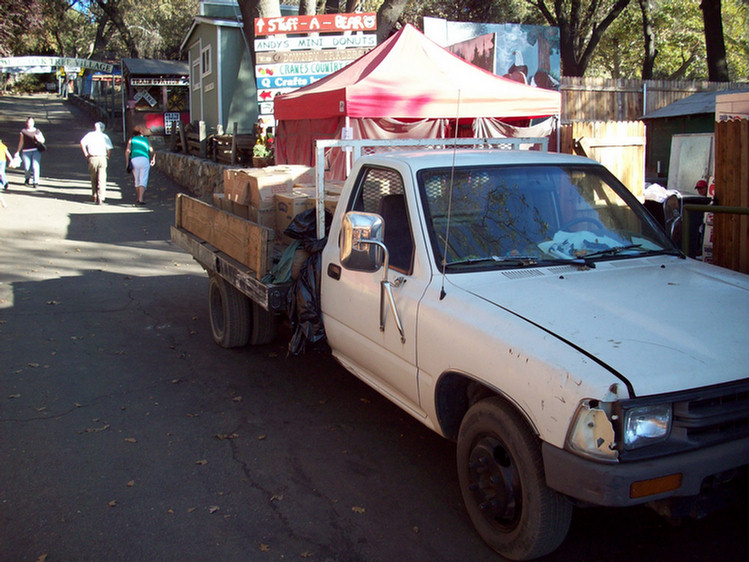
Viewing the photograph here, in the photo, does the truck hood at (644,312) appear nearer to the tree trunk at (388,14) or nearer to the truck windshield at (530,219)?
the truck windshield at (530,219)

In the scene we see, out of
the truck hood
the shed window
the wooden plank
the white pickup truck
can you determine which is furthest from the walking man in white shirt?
the truck hood

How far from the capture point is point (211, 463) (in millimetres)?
4629

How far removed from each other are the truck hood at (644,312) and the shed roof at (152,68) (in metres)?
31.9

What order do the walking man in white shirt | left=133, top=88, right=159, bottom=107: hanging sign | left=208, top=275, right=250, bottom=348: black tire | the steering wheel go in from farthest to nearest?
left=133, top=88, right=159, bottom=107: hanging sign < the walking man in white shirt < left=208, top=275, right=250, bottom=348: black tire < the steering wheel

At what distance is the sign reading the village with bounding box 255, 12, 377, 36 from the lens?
52.9 feet

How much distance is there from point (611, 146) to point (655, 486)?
8.62m

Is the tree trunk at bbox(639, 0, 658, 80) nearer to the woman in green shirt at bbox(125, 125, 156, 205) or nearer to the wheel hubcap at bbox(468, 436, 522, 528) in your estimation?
the woman in green shirt at bbox(125, 125, 156, 205)

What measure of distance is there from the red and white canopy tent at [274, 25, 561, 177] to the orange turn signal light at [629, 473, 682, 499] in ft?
30.3

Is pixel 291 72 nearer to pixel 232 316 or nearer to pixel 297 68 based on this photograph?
pixel 297 68

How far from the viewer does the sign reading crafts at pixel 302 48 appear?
53.1ft

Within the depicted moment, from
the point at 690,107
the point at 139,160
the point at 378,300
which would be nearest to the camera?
the point at 378,300

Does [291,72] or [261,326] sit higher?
[291,72]

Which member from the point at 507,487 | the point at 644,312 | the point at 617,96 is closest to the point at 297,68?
the point at 617,96

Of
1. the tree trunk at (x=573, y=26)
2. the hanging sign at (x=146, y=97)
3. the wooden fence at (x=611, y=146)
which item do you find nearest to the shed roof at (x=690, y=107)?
the tree trunk at (x=573, y=26)
